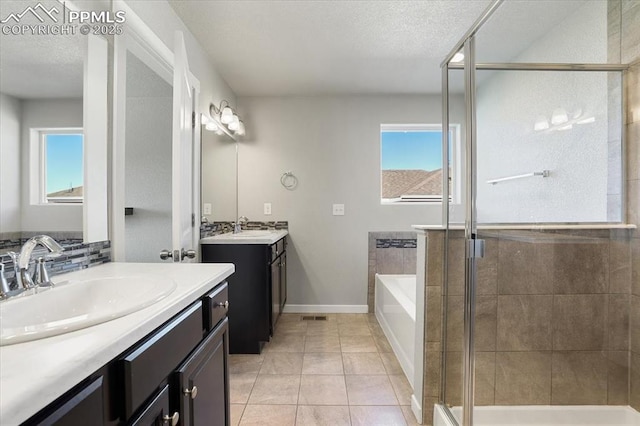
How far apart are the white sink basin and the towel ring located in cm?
235

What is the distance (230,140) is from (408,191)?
1.95m

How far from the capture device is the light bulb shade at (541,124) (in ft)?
6.13

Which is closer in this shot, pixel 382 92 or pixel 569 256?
pixel 569 256

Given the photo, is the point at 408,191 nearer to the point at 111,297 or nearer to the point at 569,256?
the point at 569,256

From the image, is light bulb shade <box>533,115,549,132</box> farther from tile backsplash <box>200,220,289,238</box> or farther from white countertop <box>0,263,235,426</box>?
tile backsplash <box>200,220,289,238</box>

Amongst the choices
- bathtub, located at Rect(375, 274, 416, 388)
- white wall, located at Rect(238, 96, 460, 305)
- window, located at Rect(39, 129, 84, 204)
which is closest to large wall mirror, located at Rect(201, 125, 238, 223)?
white wall, located at Rect(238, 96, 460, 305)

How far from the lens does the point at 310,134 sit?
3.31m

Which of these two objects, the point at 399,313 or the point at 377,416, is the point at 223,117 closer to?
the point at 399,313

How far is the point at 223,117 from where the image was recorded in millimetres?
2787

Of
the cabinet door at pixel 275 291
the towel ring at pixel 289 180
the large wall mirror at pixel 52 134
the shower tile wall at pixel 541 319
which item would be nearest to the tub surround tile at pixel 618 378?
the shower tile wall at pixel 541 319

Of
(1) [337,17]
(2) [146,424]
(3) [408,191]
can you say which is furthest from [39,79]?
(3) [408,191]

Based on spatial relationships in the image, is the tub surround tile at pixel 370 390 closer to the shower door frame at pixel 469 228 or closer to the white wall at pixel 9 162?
the shower door frame at pixel 469 228

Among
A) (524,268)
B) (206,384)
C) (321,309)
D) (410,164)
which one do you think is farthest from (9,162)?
(410,164)

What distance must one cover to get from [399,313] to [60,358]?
6.83 ft
